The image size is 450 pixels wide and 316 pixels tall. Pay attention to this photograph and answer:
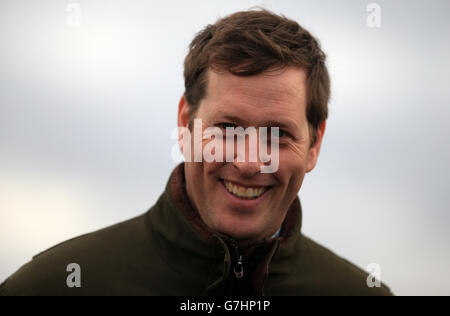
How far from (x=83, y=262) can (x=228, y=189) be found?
3.40 feet

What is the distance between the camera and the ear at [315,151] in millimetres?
3015

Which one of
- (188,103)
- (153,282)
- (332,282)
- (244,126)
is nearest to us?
(244,126)

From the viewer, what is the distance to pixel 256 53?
2.61 m

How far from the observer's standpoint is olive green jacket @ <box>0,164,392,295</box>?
2668mm

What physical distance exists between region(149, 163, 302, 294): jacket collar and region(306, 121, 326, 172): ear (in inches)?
19.7

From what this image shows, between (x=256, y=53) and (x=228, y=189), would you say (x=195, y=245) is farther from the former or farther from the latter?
(x=256, y=53)

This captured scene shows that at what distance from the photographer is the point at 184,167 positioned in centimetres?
306

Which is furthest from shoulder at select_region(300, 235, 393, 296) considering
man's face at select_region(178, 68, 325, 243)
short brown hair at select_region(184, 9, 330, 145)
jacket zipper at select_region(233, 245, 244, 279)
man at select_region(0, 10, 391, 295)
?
short brown hair at select_region(184, 9, 330, 145)

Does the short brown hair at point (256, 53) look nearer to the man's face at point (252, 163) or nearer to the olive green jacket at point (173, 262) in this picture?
the man's face at point (252, 163)

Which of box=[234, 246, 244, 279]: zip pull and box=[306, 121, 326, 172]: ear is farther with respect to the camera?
box=[306, 121, 326, 172]: ear

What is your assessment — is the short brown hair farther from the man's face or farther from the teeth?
the teeth

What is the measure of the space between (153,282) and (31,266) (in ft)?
2.63
